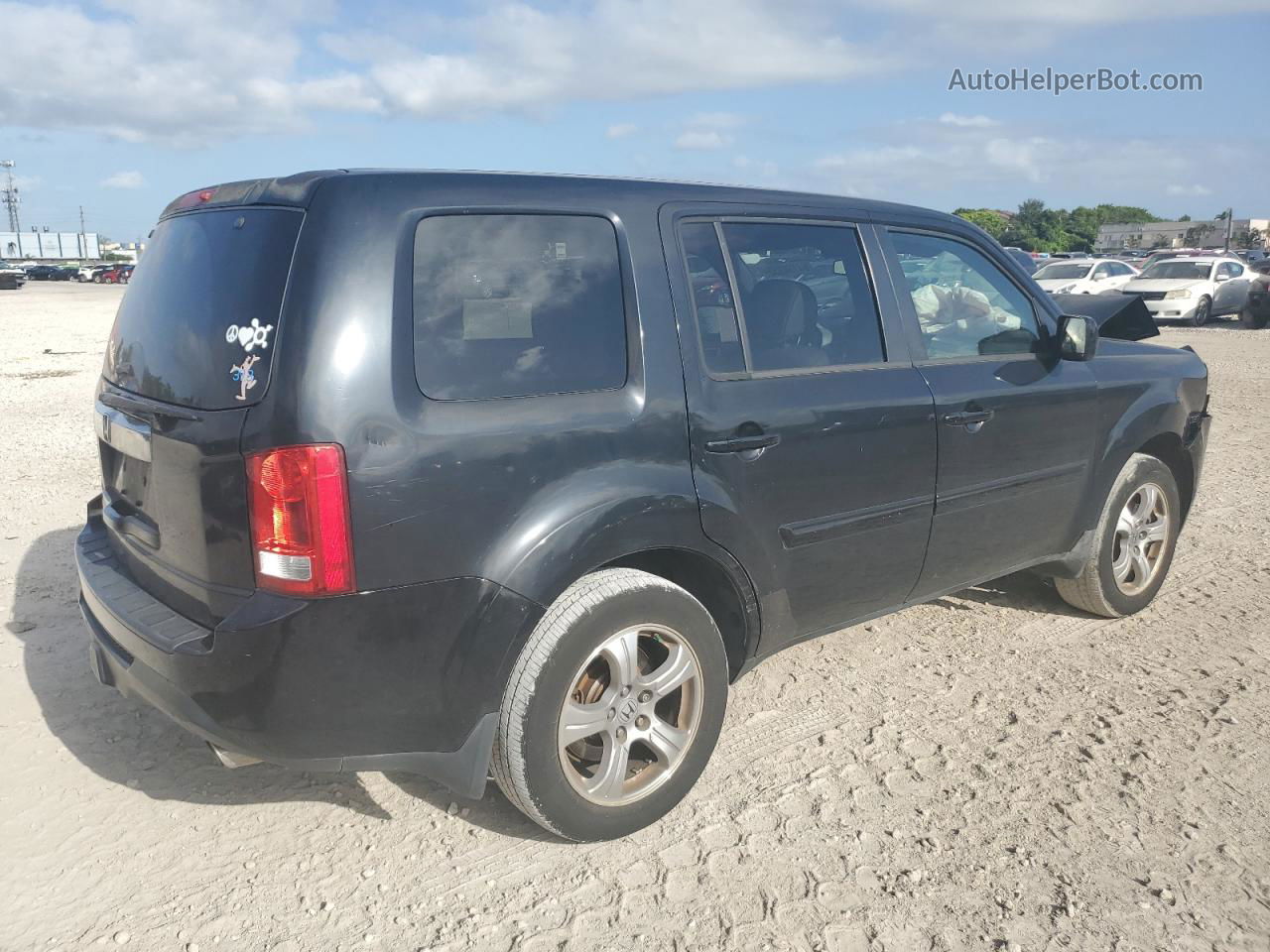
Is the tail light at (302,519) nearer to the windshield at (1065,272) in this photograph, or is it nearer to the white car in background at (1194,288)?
the white car in background at (1194,288)

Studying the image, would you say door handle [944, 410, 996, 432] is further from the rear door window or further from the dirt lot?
the dirt lot

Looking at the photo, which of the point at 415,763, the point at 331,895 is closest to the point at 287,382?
the point at 415,763

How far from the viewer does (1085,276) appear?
2305 cm

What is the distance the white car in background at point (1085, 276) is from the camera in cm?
2277

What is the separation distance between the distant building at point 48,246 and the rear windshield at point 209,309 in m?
130

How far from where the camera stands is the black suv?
2.45 metres

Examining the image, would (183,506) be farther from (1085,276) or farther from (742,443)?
(1085,276)

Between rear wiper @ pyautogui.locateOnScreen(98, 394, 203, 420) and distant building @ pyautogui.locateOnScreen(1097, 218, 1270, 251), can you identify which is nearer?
rear wiper @ pyautogui.locateOnScreen(98, 394, 203, 420)

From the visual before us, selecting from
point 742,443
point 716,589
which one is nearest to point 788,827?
point 716,589

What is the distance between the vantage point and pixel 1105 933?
2576mm

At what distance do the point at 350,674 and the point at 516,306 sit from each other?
3.46ft

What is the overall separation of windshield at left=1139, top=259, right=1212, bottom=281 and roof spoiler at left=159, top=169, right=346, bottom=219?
78.2ft

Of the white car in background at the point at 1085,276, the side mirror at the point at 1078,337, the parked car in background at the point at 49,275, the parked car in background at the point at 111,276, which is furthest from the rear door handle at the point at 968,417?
the parked car in background at the point at 49,275

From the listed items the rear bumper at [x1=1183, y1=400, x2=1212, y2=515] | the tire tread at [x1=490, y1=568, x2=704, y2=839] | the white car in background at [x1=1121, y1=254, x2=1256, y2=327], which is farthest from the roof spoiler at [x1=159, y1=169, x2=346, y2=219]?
the white car in background at [x1=1121, y1=254, x2=1256, y2=327]
